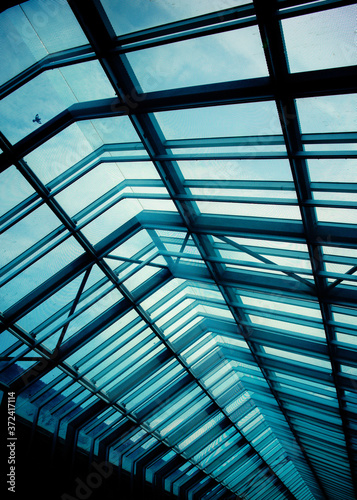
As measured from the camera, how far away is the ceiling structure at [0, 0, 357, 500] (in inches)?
309

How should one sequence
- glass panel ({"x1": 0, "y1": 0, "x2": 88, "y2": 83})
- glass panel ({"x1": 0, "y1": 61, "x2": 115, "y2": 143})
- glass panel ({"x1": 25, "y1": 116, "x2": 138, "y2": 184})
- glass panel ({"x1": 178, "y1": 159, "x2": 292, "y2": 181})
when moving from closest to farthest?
1. glass panel ({"x1": 0, "y1": 0, "x2": 88, "y2": 83})
2. glass panel ({"x1": 0, "y1": 61, "x2": 115, "y2": 143})
3. glass panel ({"x1": 178, "y1": 159, "x2": 292, "y2": 181})
4. glass panel ({"x1": 25, "y1": 116, "x2": 138, "y2": 184})

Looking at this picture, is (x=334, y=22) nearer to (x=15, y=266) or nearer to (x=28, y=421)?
(x=15, y=266)

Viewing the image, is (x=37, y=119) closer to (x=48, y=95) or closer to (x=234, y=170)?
(x=48, y=95)

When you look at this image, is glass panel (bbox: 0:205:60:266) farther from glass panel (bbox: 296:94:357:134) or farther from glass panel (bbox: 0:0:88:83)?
glass panel (bbox: 296:94:357:134)

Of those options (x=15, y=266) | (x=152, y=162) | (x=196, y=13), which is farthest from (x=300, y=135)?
(x=15, y=266)

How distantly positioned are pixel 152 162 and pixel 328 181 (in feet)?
16.5

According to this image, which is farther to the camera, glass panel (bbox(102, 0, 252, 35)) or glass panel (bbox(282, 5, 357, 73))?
glass panel (bbox(102, 0, 252, 35))

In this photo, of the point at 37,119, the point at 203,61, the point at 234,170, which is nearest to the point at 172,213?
the point at 234,170

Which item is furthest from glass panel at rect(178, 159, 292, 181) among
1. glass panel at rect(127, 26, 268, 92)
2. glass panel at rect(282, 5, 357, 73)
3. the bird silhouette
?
the bird silhouette

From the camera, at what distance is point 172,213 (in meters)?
14.1

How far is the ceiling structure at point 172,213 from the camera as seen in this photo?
7844 millimetres

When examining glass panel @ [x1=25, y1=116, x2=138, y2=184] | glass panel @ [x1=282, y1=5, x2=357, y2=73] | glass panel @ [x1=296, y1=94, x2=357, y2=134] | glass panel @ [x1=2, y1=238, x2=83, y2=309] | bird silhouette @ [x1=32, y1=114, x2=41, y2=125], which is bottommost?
glass panel @ [x1=2, y1=238, x2=83, y2=309]

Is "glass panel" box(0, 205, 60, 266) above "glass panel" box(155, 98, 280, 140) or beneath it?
beneath

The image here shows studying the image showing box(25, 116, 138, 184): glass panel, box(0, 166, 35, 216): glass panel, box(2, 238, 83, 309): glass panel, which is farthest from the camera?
box(2, 238, 83, 309): glass panel
